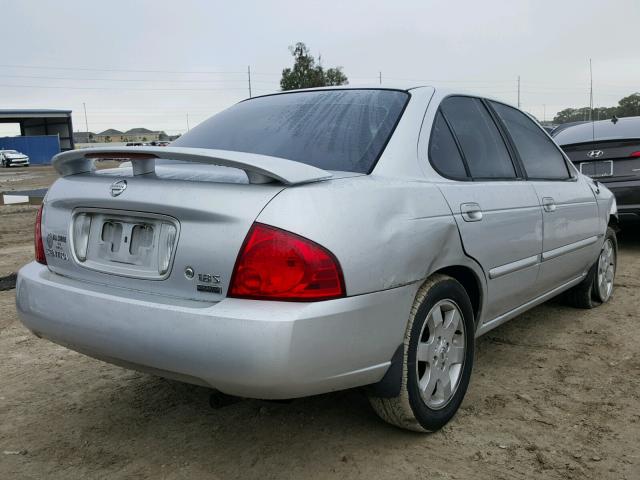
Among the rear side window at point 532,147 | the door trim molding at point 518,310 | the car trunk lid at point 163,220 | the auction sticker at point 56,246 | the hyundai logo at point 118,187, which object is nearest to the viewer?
the car trunk lid at point 163,220

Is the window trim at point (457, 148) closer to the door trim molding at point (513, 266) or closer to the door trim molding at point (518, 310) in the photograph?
the door trim molding at point (513, 266)

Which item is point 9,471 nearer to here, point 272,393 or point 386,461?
point 272,393

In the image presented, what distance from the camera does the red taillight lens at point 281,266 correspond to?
6.98ft

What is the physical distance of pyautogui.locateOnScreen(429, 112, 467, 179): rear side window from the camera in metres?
2.89

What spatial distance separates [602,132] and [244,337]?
626 centimetres

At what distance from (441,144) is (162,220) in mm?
1394

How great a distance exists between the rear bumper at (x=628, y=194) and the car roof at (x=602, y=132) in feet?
1.62

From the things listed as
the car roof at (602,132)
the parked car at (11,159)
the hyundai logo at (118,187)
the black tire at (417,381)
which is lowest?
the black tire at (417,381)

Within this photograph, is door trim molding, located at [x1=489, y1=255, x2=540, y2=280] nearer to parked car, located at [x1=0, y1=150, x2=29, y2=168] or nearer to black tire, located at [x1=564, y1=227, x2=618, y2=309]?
black tire, located at [x1=564, y1=227, x2=618, y2=309]

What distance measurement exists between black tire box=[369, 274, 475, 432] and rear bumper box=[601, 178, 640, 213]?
4.77 meters

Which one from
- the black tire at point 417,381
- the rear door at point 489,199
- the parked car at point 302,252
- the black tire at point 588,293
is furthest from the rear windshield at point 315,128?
the black tire at point 588,293

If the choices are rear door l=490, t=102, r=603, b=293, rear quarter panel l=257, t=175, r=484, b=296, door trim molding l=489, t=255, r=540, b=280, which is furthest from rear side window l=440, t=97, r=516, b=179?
rear quarter panel l=257, t=175, r=484, b=296

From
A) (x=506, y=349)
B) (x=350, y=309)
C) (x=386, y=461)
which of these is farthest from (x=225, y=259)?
(x=506, y=349)

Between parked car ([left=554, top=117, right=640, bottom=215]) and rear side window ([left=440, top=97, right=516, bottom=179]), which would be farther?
parked car ([left=554, top=117, right=640, bottom=215])
